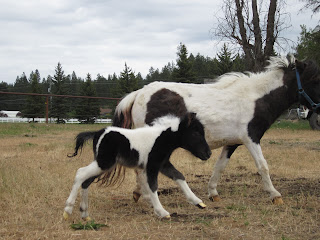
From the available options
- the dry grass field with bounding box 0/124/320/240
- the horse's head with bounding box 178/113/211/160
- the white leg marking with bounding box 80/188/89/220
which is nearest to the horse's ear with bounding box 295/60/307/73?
the dry grass field with bounding box 0/124/320/240

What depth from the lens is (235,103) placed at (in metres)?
6.16

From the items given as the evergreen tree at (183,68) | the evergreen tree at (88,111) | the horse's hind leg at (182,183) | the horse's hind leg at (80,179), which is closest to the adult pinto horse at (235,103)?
the horse's hind leg at (182,183)

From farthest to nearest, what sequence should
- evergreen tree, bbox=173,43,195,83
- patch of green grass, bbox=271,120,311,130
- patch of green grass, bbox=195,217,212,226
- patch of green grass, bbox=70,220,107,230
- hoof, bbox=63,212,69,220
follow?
1. evergreen tree, bbox=173,43,195,83
2. patch of green grass, bbox=271,120,311,130
3. hoof, bbox=63,212,69,220
4. patch of green grass, bbox=195,217,212,226
5. patch of green grass, bbox=70,220,107,230

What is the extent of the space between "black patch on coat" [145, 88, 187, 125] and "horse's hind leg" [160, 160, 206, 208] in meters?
0.96

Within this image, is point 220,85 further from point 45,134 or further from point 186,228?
point 45,134

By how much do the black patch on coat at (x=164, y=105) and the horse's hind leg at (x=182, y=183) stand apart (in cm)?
96

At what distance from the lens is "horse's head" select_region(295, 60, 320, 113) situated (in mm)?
6453

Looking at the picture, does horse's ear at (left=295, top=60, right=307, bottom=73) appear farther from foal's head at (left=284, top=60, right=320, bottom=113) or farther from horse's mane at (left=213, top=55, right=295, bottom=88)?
horse's mane at (left=213, top=55, right=295, bottom=88)

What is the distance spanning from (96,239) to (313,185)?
476 centimetres

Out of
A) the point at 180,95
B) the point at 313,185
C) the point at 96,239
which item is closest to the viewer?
the point at 96,239

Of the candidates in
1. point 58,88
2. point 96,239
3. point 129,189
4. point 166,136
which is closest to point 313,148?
point 129,189

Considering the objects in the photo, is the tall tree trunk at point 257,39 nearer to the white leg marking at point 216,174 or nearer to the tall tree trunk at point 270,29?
the tall tree trunk at point 270,29

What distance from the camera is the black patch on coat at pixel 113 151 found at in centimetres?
480

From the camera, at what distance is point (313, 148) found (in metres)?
12.2
